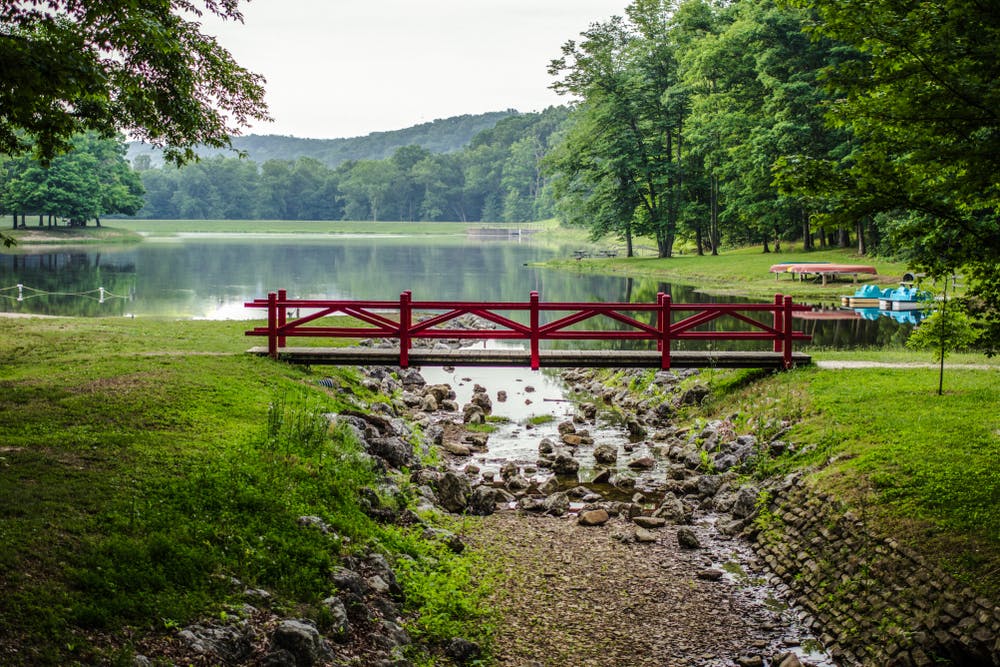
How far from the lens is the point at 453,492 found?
13.5 meters

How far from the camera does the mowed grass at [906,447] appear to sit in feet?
31.6

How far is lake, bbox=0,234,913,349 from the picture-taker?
3431cm

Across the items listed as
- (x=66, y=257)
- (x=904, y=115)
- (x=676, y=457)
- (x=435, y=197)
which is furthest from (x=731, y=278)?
(x=435, y=197)

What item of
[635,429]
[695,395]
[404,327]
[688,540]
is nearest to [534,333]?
[404,327]

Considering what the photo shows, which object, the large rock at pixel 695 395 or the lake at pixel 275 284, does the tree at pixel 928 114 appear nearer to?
the large rock at pixel 695 395

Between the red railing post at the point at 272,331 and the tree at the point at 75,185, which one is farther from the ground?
the tree at the point at 75,185

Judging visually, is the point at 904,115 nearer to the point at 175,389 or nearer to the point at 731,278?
the point at 175,389

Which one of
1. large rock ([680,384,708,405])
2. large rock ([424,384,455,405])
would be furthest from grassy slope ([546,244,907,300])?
large rock ([424,384,455,405])

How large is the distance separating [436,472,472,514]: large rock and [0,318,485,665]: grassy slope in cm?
166

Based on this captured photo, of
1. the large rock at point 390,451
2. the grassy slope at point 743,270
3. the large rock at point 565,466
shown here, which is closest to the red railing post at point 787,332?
the large rock at point 565,466

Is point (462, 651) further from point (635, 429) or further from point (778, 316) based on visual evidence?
point (778, 316)

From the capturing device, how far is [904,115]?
1059cm

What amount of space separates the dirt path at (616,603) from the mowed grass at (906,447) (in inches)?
75.3

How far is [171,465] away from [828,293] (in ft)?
118
